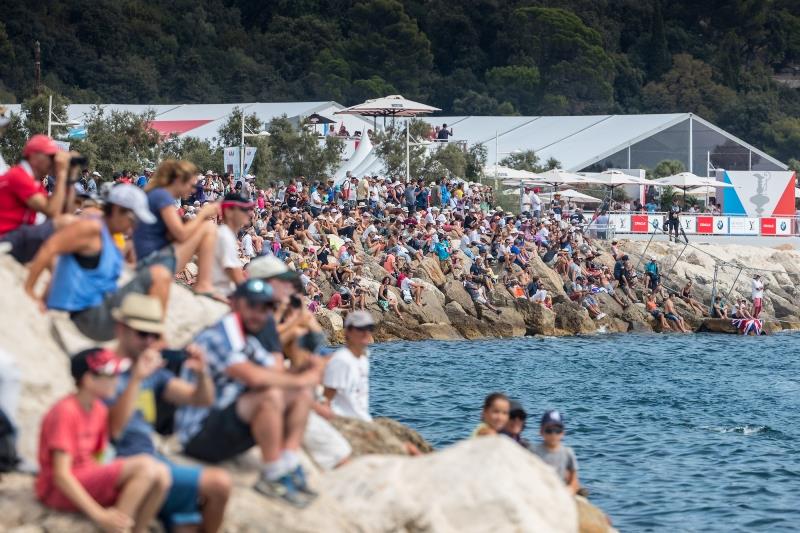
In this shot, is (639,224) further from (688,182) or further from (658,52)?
(658,52)

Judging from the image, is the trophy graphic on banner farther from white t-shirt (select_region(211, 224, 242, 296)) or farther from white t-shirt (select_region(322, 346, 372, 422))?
white t-shirt (select_region(322, 346, 372, 422))

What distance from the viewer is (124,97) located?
292 feet

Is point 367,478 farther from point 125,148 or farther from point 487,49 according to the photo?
point 487,49

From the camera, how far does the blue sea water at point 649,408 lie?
53.1 feet

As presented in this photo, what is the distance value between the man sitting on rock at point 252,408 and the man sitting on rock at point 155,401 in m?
0.15

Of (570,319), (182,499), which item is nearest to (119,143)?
(570,319)

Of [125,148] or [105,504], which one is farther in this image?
[125,148]

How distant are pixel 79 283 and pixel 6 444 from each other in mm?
1824

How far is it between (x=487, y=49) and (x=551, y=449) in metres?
93.7

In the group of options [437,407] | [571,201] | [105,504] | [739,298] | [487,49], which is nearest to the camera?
[105,504]

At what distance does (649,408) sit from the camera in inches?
957

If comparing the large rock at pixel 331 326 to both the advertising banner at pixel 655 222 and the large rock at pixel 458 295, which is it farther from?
the advertising banner at pixel 655 222

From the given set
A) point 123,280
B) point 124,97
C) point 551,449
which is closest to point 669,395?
point 551,449

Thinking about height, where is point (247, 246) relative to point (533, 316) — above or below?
above
